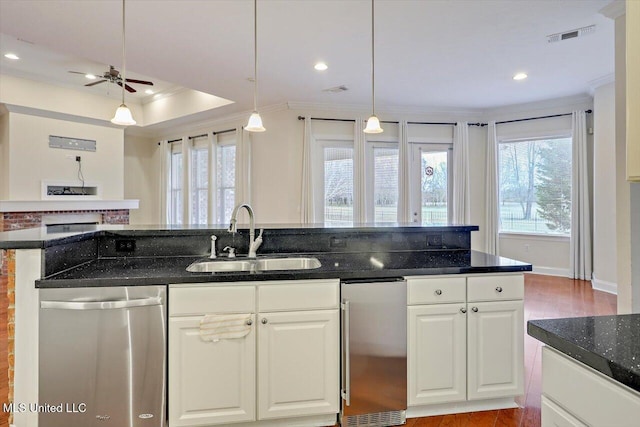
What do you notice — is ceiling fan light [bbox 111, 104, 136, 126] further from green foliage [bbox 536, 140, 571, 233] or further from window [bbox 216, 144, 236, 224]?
green foliage [bbox 536, 140, 571, 233]

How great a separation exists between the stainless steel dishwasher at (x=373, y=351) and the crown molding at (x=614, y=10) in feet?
9.79

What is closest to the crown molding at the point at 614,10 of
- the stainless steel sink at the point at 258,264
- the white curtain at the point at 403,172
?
the stainless steel sink at the point at 258,264

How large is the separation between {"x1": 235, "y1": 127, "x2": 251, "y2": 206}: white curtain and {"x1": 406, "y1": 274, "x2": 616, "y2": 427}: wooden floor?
4645 mm

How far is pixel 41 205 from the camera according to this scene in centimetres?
582

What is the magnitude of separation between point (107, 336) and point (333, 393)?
1.23 metres

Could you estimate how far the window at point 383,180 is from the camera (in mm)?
6230

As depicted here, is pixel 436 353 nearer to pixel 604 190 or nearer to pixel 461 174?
pixel 604 190

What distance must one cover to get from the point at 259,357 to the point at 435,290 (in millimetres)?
1070

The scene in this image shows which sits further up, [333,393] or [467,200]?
[467,200]

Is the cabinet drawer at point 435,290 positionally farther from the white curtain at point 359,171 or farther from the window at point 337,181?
the window at point 337,181

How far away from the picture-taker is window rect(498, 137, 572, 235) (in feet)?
19.1

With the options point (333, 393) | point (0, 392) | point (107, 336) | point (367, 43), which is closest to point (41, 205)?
point (0, 392)

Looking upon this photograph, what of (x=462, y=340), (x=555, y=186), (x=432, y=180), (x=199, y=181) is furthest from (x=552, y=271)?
(x=199, y=181)

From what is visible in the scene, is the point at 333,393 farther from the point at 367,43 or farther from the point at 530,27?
the point at 530,27
